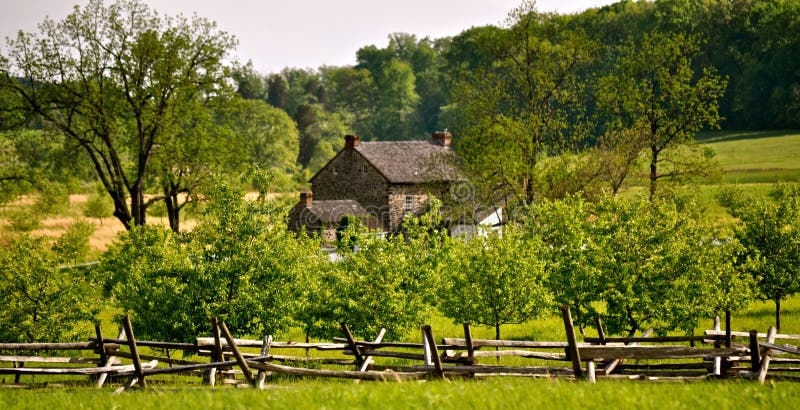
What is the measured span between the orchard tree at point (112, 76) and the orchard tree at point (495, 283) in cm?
2851

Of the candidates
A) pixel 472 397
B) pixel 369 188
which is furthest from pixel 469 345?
pixel 369 188

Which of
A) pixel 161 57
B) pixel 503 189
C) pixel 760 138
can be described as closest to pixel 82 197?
pixel 161 57

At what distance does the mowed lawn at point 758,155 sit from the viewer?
79.4 metres

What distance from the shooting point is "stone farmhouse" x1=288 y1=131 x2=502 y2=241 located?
68250mm

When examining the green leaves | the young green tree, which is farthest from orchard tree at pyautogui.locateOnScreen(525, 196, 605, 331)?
the young green tree

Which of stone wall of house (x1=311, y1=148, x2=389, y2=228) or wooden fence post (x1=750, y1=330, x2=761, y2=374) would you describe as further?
stone wall of house (x1=311, y1=148, x2=389, y2=228)

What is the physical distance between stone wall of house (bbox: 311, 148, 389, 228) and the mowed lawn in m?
33.9

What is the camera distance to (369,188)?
71.6 m

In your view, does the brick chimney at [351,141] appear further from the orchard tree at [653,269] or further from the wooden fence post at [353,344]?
the wooden fence post at [353,344]

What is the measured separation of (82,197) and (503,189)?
55.0 metres

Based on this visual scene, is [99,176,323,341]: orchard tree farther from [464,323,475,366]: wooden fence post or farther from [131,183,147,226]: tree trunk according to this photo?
[131,183,147,226]: tree trunk

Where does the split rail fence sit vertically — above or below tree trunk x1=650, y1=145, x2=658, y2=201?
below

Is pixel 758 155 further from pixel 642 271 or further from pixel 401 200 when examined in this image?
pixel 642 271

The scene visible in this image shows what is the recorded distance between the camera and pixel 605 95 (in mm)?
49875
